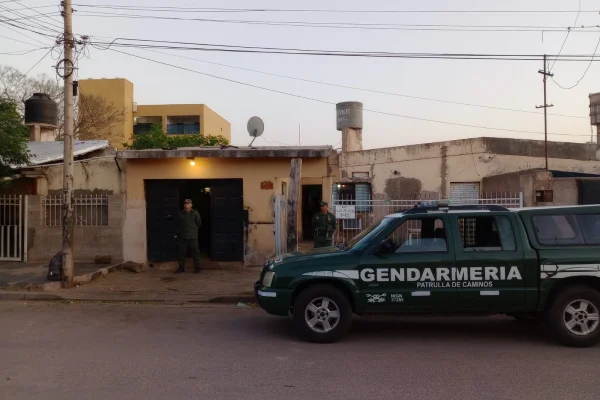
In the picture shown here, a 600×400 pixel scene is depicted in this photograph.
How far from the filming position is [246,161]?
13.3 meters

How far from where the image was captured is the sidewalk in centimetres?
1010

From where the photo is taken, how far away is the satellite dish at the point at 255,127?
47.4ft

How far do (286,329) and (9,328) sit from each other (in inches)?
156

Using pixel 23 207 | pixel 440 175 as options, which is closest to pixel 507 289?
pixel 23 207

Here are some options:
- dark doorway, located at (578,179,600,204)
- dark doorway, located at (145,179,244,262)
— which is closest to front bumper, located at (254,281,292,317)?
dark doorway, located at (145,179,244,262)

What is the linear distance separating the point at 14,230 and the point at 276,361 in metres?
10.7

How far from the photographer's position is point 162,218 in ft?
44.6

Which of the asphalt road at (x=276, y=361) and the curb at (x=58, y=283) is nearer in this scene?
the asphalt road at (x=276, y=361)

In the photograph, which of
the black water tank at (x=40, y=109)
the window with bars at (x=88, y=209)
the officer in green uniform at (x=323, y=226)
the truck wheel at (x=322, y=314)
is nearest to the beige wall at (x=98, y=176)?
the window with bars at (x=88, y=209)

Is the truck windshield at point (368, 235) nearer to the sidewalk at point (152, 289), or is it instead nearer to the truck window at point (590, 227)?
the truck window at point (590, 227)

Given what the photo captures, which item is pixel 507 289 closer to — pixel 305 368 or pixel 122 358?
pixel 305 368

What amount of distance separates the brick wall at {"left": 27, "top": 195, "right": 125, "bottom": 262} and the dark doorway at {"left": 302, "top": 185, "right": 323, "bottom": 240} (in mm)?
11355

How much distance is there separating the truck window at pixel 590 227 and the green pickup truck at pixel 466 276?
1cm

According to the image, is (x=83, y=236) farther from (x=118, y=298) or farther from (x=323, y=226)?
(x=323, y=226)
